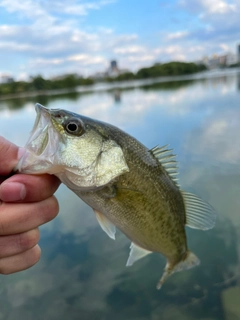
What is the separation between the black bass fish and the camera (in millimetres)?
1712

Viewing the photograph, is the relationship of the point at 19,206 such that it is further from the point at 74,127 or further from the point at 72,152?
the point at 74,127

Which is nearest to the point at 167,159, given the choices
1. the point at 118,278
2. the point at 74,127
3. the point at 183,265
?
the point at 74,127

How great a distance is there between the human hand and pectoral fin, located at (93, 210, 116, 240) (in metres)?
0.32

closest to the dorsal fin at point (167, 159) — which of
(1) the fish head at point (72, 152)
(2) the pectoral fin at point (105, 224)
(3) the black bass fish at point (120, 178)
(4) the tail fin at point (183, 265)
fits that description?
(3) the black bass fish at point (120, 178)

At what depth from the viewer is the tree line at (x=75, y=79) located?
8194 cm

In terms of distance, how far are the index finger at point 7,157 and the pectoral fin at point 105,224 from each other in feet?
2.20

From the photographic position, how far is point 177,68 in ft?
302

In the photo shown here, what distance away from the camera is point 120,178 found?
1.93m

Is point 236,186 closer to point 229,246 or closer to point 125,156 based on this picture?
point 229,246

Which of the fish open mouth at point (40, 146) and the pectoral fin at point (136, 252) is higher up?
the fish open mouth at point (40, 146)

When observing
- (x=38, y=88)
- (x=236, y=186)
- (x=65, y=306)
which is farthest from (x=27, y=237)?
(x=38, y=88)

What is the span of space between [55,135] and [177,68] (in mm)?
97106

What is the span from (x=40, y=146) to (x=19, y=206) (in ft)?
1.41

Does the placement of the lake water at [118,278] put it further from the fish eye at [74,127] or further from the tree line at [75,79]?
the tree line at [75,79]
